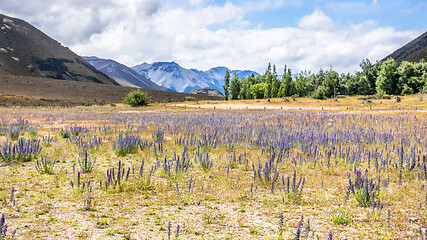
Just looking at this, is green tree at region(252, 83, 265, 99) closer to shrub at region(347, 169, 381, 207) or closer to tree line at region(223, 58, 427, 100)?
tree line at region(223, 58, 427, 100)

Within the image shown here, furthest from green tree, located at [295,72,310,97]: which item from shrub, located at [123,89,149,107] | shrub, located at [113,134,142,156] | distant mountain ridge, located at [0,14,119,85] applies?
distant mountain ridge, located at [0,14,119,85]

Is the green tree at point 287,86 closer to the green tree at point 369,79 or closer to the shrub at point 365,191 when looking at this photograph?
the green tree at point 369,79

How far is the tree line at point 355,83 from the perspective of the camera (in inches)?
2625

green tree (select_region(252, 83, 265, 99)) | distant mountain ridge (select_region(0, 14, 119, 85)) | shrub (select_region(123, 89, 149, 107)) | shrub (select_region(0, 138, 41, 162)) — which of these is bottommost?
shrub (select_region(0, 138, 41, 162))

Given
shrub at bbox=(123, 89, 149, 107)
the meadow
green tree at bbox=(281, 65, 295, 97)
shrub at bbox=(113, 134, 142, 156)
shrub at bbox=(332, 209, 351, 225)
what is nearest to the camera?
the meadow

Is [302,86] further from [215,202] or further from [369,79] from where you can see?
[215,202]

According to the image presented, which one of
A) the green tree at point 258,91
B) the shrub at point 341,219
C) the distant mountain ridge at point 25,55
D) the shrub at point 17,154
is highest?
the distant mountain ridge at point 25,55

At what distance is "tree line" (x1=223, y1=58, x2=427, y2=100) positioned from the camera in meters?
66.7

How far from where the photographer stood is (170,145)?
35.3 ft

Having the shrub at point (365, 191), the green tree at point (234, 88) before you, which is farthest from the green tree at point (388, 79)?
the shrub at point (365, 191)

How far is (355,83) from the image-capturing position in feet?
272

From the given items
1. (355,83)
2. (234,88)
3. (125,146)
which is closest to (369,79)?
(355,83)

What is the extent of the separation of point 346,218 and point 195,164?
465 cm

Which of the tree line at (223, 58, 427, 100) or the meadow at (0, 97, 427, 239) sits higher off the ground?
the tree line at (223, 58, 427, 100)
